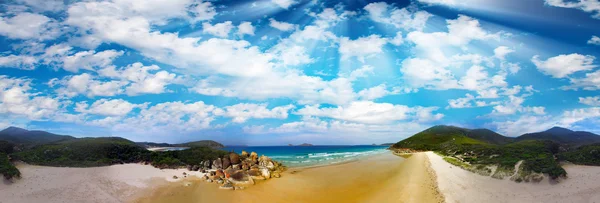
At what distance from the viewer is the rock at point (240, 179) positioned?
2459 centimetres

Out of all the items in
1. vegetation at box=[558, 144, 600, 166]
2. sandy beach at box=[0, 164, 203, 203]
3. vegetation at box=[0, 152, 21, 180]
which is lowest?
sandy beach at box=[0, 164, 203, 203]

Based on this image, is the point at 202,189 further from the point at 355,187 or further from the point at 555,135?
the point at 555,135

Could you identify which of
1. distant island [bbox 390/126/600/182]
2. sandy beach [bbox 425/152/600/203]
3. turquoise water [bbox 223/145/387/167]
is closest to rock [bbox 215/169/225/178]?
sandy beach [bbox 425/152/600/203]

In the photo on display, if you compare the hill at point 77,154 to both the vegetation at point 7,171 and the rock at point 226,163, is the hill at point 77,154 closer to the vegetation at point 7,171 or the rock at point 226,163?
the vegetation at point 7,171

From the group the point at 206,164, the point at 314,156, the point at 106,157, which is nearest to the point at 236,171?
the point at 206,164

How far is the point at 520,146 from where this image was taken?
14422 millimetres

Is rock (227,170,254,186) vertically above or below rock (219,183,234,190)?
above

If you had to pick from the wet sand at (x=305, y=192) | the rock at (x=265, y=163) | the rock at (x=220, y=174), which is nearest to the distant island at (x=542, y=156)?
the wet sand at (x=305, y=192)

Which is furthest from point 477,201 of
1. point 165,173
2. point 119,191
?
point 165,173

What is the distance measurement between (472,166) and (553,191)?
738 centimetres

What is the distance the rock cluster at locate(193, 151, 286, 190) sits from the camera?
24.6m

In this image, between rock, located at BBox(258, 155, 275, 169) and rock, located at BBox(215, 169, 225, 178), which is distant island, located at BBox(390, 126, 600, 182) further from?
rock, located at BBox(258, 155, 275, 169)

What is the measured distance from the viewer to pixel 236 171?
86.4 feet

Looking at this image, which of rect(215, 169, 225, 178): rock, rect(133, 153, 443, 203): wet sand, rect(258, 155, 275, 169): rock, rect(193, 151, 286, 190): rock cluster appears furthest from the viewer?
rect(258, 155, 275, 169): rock
